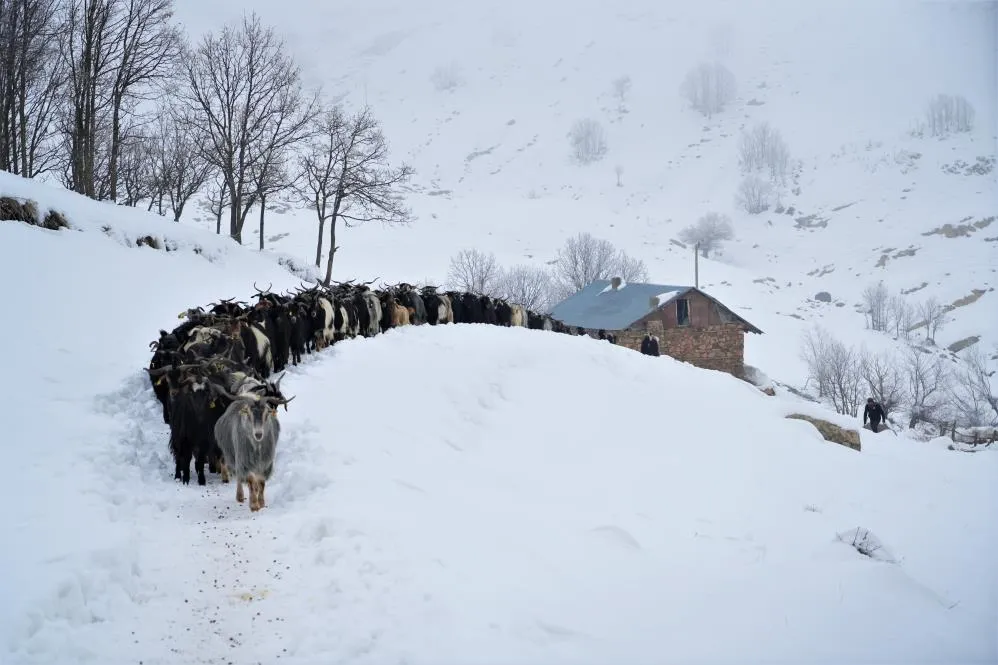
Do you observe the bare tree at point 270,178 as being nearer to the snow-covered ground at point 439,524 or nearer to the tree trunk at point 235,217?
the tree trunk at point 235,217

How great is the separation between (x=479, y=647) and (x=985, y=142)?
138 m

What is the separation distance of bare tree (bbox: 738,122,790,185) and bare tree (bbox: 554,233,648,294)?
65890 millimetres

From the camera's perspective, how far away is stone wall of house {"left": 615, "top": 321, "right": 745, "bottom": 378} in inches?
1271

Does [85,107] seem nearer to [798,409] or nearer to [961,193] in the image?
[798,409]

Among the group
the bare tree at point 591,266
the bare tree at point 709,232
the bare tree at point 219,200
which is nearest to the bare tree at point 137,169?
the bare tree at point 219,200

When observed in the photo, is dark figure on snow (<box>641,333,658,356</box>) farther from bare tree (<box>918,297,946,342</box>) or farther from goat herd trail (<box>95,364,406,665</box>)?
bare tree (<box>918,297,946,342</box>)

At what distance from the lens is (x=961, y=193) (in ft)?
324

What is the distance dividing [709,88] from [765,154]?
36839mm

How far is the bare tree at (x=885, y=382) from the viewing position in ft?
132

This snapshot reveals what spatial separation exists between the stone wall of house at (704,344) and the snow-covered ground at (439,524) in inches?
625

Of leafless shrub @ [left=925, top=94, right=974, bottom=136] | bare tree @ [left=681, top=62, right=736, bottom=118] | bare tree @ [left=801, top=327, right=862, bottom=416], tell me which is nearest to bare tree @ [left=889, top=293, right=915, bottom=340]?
bare tree @ [left=801, top=327, right=862, bottom=416]

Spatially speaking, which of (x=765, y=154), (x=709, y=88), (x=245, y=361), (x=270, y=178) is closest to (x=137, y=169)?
(x=270, y=178)

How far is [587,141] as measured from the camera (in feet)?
454

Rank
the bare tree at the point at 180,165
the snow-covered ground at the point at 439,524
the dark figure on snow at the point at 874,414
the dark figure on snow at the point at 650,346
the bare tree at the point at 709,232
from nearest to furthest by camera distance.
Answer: the snow-covered ground at the point at 439,524 < the dark figure on snow at the point at 874,414 < the dark figure on snow at the point at 650,346 < the bare tree at the point at 180,165 < the bare tree at the point at 709,232
